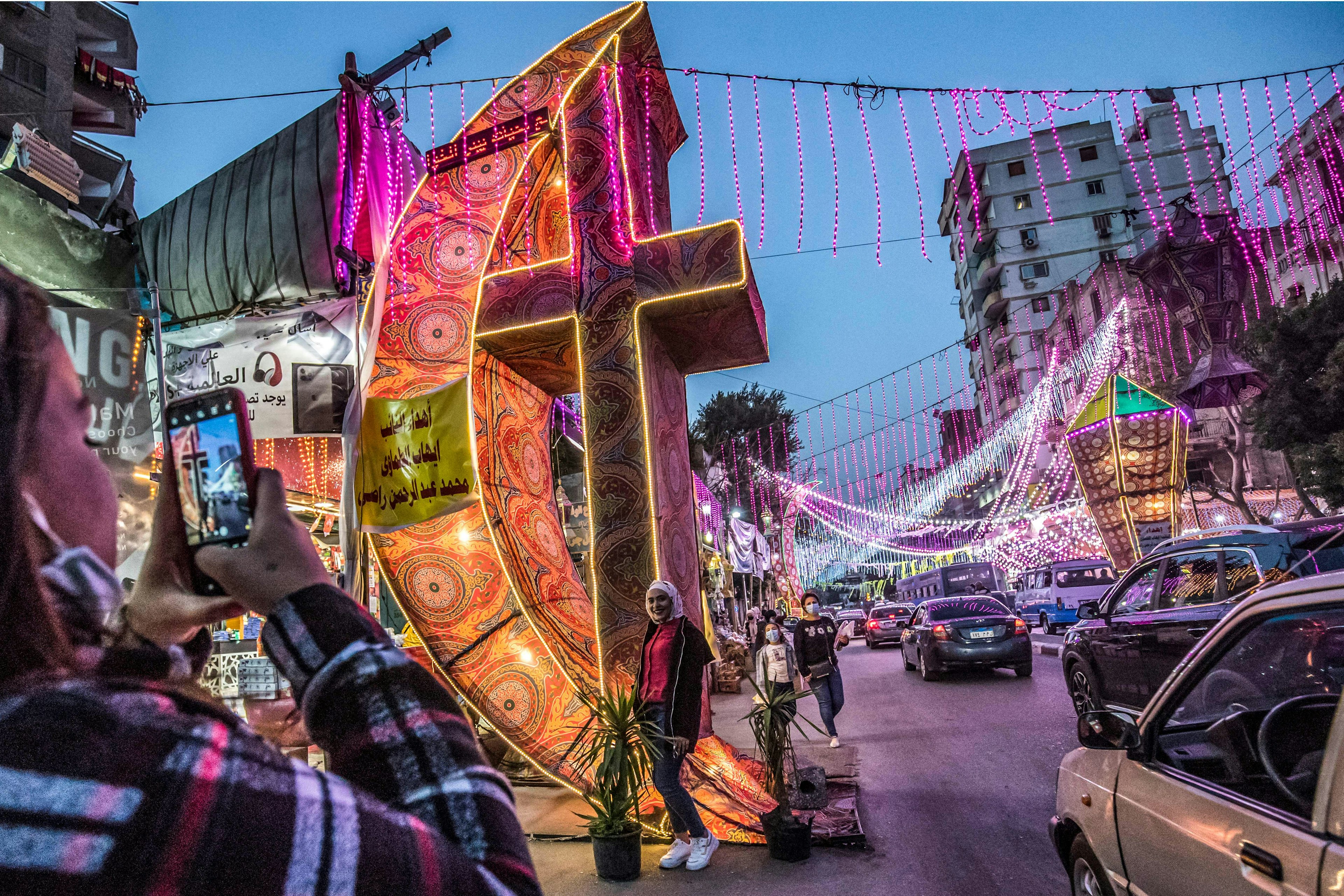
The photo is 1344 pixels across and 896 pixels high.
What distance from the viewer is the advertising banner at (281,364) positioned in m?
6.44

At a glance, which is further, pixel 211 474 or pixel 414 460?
pixel 414 460

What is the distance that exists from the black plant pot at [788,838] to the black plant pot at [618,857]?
2.94 ft

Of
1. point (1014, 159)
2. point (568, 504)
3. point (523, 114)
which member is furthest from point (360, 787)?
point (1014, 159)

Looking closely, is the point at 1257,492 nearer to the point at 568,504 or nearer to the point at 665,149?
the point at 568,504

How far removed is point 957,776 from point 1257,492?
23.9 m

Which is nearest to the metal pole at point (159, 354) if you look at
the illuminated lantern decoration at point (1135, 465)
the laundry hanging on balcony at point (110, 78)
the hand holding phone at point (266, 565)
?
the hand holding phone at point (266, 565)

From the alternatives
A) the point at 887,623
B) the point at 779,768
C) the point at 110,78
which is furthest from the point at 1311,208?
the point at 110,78

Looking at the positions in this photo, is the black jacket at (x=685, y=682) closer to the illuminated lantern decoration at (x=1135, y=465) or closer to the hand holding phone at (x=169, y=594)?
the hand holding phone at (x=169, y=594)

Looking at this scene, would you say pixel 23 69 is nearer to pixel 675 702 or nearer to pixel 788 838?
pixel 675 702

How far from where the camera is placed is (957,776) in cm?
686

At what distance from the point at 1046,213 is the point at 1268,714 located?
50.5 meters

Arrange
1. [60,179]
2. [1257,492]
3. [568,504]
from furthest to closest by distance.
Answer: [1257,492] → [568,504] → [60,179]

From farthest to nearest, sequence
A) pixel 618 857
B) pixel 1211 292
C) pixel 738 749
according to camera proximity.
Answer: pixel 1211 292 < pixel 738 749 < pixel 618 857

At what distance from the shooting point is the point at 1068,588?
21.2 meters
